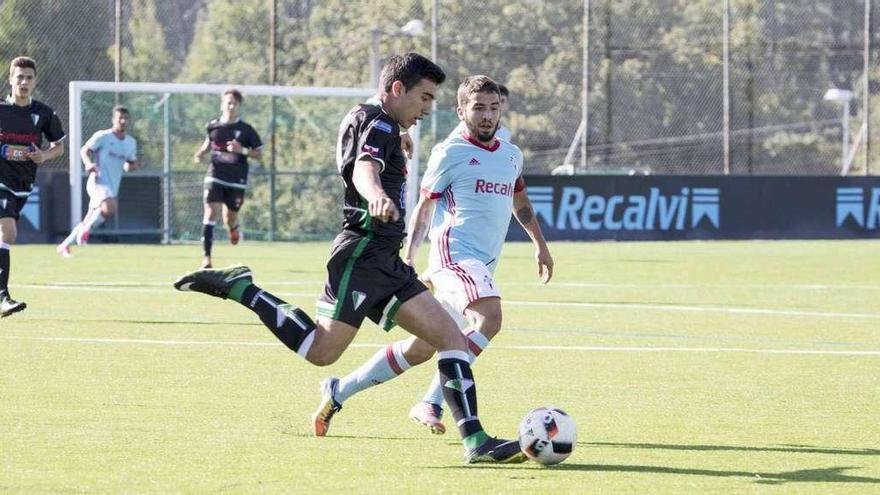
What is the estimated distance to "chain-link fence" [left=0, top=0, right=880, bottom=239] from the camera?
32.3 metres

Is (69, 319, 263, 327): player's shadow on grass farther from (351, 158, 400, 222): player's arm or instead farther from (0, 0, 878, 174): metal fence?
(0, 0, 878, 174): metal fence

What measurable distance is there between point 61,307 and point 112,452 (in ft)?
25.8

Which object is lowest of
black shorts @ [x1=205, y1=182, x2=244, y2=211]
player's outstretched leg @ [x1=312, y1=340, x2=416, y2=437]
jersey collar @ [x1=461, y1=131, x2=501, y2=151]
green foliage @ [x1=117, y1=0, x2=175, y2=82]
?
player's outstretched leg @ [x1=312, y1=340, x2=416, y2=437]

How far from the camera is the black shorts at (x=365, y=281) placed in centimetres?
708

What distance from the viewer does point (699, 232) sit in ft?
103

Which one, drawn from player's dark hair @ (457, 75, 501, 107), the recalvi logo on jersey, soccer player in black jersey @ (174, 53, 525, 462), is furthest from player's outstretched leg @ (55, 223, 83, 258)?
soccer player in black jersey @ (174, 53, 525, 462)

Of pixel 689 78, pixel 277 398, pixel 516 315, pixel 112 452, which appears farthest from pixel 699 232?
pixel 112 452

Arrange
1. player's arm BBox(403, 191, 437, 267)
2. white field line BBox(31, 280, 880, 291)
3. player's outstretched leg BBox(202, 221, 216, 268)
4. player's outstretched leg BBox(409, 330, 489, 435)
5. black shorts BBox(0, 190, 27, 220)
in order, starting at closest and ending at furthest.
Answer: player's outstretched leg BBox(409, 330, 489, 435) → player's arm BBox(403, 191, 437, 267) → black shorts BBox(0, 190, 27, 220) → white field line BBox(31, 280, 880, 291) → player's outstretched leg BBox(202, 221, 216, 268)

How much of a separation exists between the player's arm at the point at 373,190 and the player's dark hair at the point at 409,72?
1.40ft

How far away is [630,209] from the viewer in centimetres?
3102

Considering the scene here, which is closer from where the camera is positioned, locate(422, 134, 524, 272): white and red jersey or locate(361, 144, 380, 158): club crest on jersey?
locate(361, 144, 380, 158): club crest on jersey

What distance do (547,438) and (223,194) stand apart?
15.2 m

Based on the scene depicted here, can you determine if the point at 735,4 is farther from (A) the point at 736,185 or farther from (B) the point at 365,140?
(B) the point at 365,140

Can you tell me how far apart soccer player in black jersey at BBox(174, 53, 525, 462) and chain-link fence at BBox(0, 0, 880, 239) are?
71.6ft
